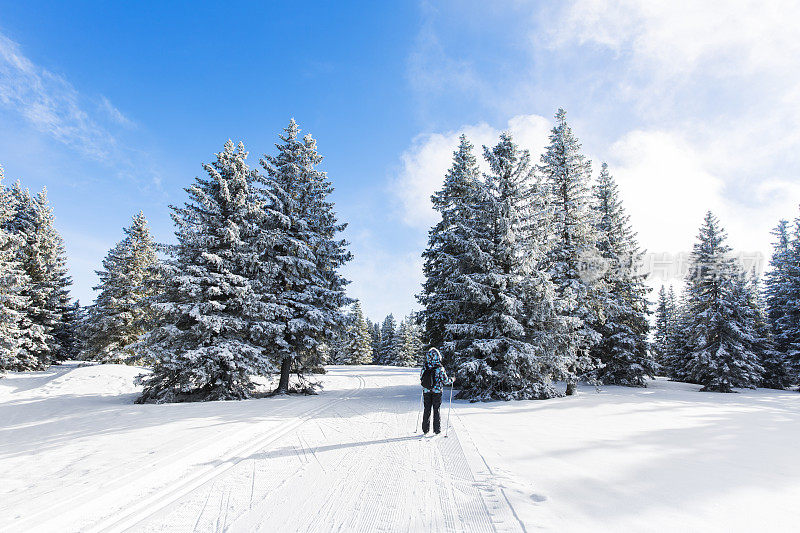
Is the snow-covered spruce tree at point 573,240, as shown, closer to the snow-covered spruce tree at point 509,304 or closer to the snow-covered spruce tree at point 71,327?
the snow-covered spruce tree at point 509,304

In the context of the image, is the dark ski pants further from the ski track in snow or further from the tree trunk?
the tree trunk

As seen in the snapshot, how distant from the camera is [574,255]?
14.9 m

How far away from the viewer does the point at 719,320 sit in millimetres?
21516

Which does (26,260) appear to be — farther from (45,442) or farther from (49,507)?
(49,507)

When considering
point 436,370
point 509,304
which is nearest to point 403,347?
point 509,304

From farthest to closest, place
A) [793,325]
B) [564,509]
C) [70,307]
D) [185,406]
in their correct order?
[70,307], [793,325], [185,406], [564,509]

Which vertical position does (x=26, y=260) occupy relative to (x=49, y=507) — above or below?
above

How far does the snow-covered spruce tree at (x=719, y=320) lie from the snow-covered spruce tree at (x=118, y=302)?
38.8m

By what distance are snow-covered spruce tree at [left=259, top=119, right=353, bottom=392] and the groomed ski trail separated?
8.58m

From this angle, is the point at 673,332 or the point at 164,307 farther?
the point at 673,332

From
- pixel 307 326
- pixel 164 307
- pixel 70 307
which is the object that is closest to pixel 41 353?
pixel 70 307

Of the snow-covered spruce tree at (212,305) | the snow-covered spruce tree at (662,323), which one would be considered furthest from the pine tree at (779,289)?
the snow-covered spruce tree at (212,305)

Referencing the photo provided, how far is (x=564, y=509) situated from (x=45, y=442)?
8.36 m

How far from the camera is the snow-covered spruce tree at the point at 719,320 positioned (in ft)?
68.0
